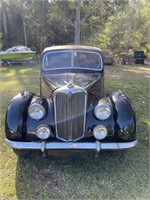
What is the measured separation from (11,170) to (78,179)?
98 cm

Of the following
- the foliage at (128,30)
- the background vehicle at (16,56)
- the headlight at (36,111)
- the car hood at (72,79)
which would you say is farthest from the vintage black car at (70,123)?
the foliage at (128,30)

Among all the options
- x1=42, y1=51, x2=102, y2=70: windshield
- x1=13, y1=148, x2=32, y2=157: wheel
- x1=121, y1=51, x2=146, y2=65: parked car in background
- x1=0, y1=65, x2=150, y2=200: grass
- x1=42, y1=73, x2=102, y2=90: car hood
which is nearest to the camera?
x1=0, y1=65, x2=150, y2=200: grass

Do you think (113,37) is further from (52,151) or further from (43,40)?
(52,151)

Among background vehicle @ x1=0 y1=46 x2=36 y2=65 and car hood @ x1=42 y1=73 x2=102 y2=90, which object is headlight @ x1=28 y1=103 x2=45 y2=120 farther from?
background vehicle @ x1=0 y1=46 x2=36 y2=65

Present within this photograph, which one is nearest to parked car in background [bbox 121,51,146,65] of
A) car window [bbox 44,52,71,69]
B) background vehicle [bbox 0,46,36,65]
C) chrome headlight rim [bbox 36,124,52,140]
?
background vehicle [bbox 0,46,36,65]

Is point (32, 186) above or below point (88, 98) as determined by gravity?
below

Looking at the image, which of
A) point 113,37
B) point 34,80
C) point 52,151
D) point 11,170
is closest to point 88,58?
point 52,151

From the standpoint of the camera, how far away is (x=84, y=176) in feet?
10.8

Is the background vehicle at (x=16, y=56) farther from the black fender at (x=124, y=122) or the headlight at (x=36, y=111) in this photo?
the black fender at (x=124, y=122)

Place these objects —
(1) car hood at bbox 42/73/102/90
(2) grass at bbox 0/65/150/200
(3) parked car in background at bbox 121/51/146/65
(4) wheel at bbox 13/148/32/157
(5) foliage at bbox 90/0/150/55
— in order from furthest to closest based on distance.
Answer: (5) foliage at bbox 90/0/150/55 < (3) parked car in background at bbox 121/51/146/65 < (1) car hood at bbox 42/73/102/90 < (4) wheel at bbox 13/148/32/157 < (2) grass at bbox 0/65/150/200

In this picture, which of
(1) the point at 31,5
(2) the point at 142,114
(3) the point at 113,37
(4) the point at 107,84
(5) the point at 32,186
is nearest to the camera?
(5) the point at 32,186

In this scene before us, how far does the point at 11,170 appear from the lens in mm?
3439

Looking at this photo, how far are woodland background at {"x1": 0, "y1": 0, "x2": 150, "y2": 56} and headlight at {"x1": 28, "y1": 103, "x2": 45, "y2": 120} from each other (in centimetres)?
1339

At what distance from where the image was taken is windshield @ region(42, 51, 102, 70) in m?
4.68
